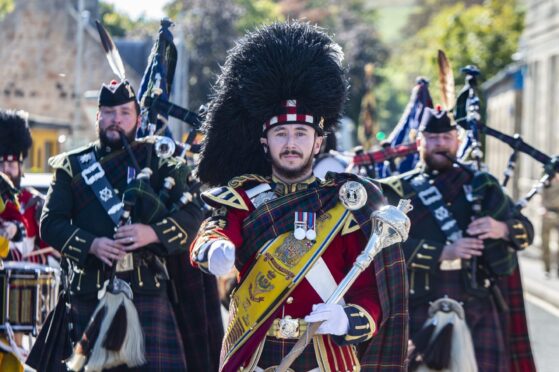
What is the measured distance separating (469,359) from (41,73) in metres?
31.8

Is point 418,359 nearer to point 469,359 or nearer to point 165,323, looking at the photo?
point 469,359

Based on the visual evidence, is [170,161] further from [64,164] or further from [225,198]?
[225,198]

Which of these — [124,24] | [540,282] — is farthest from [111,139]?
[124,24]

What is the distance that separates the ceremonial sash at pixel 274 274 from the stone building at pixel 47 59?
1224 inches

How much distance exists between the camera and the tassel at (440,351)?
6.90 metres

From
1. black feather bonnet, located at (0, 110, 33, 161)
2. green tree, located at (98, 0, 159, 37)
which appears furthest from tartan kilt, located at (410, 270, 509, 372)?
green tree, located at (98, 0, 159, 37)

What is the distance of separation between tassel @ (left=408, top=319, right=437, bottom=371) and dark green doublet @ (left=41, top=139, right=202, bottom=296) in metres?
1.36

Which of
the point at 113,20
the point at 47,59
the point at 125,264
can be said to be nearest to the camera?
the point at 125,264

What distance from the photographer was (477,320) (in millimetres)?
7277

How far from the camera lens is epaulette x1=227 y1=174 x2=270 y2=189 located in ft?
16.0

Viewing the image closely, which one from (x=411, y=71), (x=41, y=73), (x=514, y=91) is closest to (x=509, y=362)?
(x=514, y=91)

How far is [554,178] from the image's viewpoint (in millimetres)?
7680

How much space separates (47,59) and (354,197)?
33840 mm

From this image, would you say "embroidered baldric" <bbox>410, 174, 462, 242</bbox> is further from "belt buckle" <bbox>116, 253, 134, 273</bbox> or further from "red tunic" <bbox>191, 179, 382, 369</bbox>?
"red tunic" <bbox>191, 179, 382, 369</bbox>
